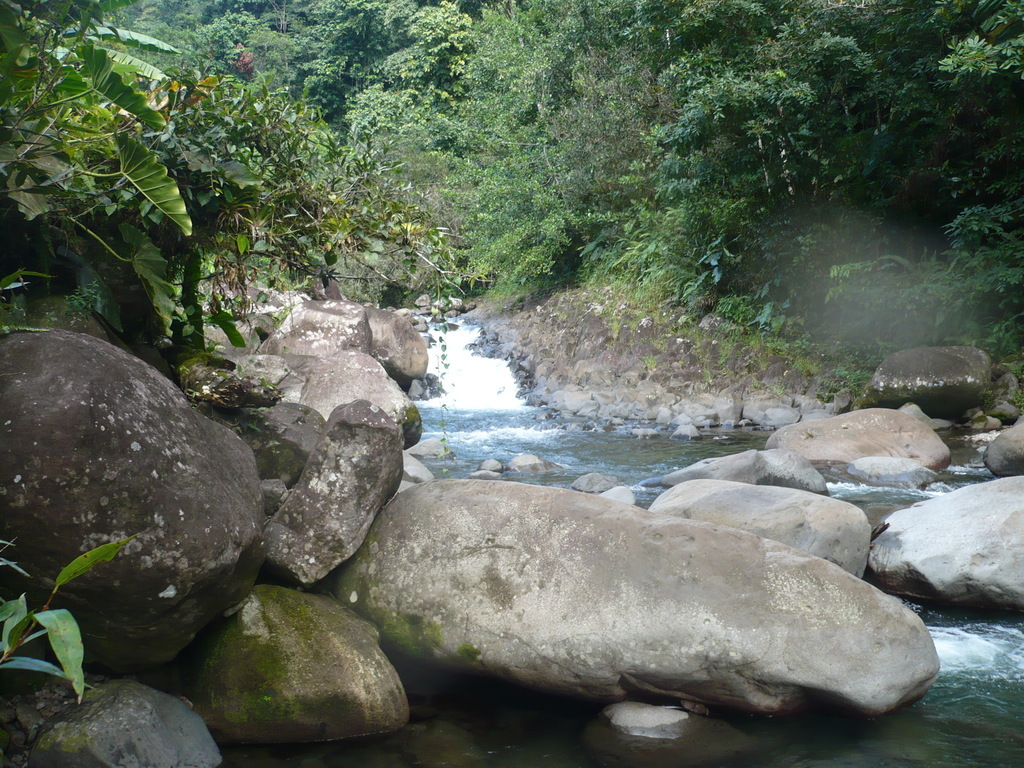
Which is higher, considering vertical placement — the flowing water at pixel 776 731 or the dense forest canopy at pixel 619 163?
the dense forest canopy at pixel 619 163

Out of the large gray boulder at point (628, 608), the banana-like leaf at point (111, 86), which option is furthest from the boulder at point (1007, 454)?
the banana-like leaf at point (111, 86)

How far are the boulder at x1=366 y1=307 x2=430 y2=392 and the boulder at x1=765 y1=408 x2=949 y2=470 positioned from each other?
23.8 feet

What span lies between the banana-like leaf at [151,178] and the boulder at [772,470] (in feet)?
19.7

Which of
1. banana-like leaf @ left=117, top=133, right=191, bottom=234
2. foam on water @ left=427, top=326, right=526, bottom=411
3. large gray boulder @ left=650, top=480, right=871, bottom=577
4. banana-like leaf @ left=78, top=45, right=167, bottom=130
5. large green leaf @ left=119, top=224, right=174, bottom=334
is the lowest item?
foam on water @ left=427, top=326, right=526, bottom=411

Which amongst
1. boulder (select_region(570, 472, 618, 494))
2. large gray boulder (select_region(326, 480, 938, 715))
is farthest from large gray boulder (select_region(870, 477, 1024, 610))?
boulder (select_region(570, 472, 618, 494))

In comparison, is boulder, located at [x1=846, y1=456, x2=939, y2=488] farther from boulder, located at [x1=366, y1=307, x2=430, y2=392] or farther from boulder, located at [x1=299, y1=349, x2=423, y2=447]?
boulder, located at [x1=366, y1=307, x2=430, y2=392]

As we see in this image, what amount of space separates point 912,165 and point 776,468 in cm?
766

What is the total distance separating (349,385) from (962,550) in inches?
259

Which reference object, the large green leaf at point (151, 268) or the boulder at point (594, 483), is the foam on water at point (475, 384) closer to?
the boulder at point (594, 483)

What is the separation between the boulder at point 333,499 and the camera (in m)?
4.57

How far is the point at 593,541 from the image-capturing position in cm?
468

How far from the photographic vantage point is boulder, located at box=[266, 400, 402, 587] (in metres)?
4.57

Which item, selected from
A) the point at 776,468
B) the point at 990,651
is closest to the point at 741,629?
the point at 990,651

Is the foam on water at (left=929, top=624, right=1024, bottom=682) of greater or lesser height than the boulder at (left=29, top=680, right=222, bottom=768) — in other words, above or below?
below
